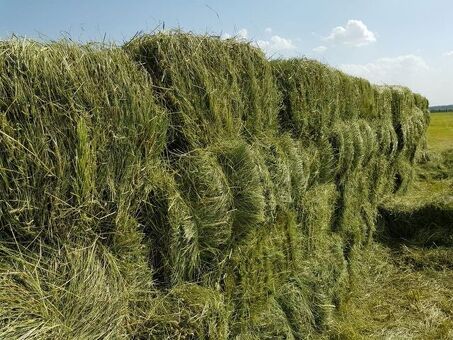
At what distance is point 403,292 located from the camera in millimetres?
6930

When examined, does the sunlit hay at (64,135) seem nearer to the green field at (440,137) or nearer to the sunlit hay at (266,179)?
the sunlit hay at (266,179)

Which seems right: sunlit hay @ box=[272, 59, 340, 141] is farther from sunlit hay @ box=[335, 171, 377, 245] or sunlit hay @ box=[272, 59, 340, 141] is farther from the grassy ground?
the grassy ground

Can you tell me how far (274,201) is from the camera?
4035 millimetres

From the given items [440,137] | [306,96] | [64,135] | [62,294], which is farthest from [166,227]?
[440,137]

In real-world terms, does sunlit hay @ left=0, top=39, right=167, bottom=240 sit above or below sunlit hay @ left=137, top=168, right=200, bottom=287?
above

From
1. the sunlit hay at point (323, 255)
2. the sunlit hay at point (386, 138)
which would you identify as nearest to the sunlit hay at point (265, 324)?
the sunlit hay at point (323, 255)

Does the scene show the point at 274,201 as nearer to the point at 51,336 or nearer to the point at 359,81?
the point at 51,336

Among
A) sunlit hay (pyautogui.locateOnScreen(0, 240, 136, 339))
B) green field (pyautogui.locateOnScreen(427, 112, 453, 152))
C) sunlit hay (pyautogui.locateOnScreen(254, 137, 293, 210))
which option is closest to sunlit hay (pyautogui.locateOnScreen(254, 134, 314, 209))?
sunlit hay (pyautogui.locateOnScreen(254, 137, 293, 210))

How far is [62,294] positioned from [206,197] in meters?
1.20

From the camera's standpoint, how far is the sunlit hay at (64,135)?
227 cm

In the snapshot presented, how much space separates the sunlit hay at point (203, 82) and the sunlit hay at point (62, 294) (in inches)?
43.6

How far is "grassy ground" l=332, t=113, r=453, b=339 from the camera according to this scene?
5.65 meters

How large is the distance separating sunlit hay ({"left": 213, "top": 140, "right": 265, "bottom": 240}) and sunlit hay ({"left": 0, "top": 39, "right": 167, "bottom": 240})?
35.4 inches

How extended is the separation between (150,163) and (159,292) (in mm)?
834
